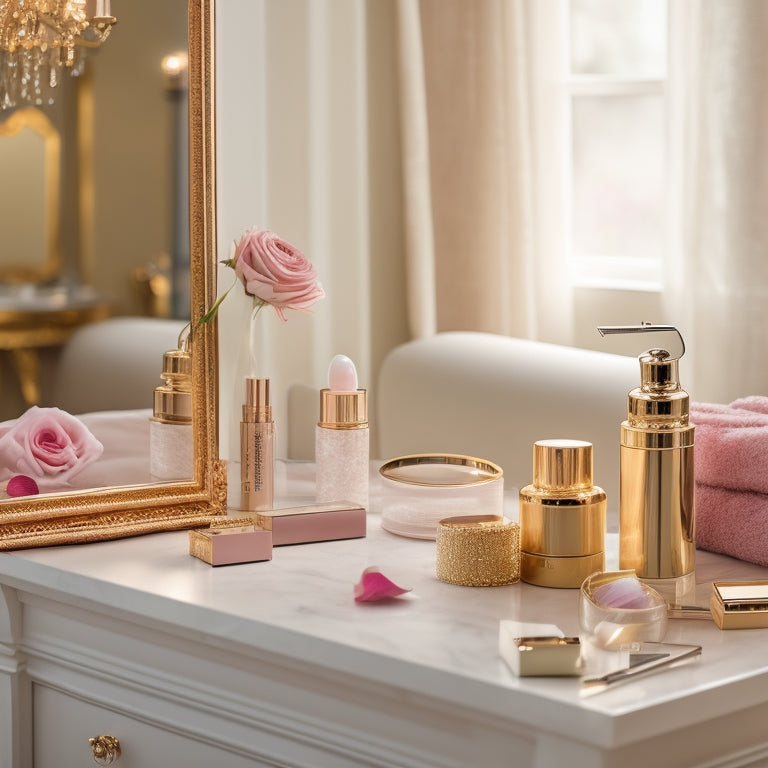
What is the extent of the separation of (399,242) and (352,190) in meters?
0.16

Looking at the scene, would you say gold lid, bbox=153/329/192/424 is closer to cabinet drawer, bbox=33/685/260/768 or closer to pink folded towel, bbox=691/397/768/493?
cabinet drawer, bbox=33/685/260/768

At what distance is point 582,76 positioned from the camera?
75.6 inches

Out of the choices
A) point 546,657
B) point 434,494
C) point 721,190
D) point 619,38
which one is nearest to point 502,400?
point 721,190

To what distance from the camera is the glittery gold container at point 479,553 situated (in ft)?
2.87

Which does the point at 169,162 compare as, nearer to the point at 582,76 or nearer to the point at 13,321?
the point at 13,321

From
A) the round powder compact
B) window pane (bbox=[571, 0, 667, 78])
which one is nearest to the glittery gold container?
the round powder compact

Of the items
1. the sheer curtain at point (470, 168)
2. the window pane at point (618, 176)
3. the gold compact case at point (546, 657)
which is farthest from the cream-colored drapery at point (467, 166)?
the gold compact case at point (546, 657)

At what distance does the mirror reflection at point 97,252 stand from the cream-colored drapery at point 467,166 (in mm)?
917

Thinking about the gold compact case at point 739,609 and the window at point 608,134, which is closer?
the gold compact case at point 739,609

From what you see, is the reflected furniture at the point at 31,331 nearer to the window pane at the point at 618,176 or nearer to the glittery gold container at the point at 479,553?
the glittery gold container at the point at 479,553

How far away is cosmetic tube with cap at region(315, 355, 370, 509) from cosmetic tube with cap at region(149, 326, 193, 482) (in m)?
0.13

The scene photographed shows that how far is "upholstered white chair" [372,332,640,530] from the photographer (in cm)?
139

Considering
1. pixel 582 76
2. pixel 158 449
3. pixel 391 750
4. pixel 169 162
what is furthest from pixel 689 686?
pixel 582 76

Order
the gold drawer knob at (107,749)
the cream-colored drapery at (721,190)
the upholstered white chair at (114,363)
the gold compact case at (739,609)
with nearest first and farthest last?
the gold compact case at (739,609)
the gold drawer knob at (107,749)
the upholstered white chair at (114,363)
the cream-colored drapery at (721,190)
